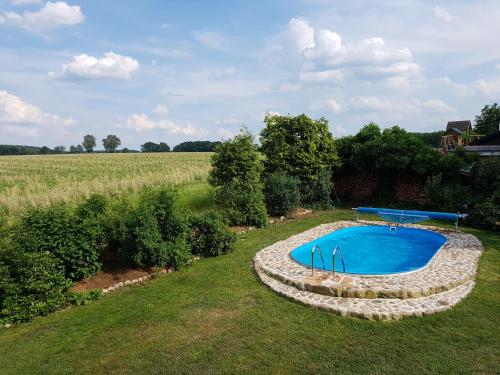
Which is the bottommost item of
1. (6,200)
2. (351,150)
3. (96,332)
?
(96,332)

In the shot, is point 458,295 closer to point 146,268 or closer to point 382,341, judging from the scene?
point 382,341

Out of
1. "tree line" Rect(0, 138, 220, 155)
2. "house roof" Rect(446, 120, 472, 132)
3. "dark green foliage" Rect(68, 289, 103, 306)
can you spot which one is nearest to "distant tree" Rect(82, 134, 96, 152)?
"tree line" Rect(0, 138, 220, 155)

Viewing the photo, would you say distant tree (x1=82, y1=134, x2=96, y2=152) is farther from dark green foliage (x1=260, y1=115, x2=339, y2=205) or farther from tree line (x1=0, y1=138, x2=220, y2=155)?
dark green foliage (x1=260, y1=115, x2=339, y2=205)

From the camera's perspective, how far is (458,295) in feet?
24.0

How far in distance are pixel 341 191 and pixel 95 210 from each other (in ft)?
47.9

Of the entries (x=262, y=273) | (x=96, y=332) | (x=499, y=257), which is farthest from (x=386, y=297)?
(x=96, y=332)

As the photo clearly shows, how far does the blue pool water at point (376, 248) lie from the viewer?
10.6 meters

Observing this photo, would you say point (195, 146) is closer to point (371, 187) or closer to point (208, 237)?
point (371, 187)

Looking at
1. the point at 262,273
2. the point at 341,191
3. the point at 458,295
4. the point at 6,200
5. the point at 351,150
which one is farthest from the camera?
the point at 341,191

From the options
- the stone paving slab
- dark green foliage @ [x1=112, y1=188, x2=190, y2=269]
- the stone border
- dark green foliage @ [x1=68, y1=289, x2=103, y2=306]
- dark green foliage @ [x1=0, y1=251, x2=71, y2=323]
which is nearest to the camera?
the stone paving slab

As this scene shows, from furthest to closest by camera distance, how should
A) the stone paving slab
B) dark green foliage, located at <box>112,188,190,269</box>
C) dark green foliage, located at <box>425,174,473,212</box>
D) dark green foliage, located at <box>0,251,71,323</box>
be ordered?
1. dark green foliage, located at <box>425,174,473,212</box>
2. dark green foliage, located at <box>112,188,190,269</box>
3. dark green foliage, located at <box>0,251,71,323</box>
4. the stone paving slab

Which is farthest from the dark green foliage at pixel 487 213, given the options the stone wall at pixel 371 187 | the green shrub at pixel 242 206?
the green shrub at pixel 242 206

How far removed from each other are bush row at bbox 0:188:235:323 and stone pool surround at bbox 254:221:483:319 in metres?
2.48

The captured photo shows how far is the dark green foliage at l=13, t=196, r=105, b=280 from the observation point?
7.51 meters
